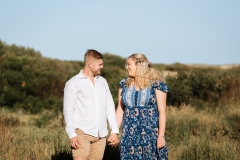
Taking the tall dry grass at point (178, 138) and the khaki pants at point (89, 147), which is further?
the tall dry grass at point (178, 138)

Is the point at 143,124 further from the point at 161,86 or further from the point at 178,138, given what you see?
the point at 178,138

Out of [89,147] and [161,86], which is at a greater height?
[161,86]

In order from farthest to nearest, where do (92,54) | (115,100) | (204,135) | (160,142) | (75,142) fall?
(115,100) → (204,135) → (160,142) → (92,54) → (75,142)

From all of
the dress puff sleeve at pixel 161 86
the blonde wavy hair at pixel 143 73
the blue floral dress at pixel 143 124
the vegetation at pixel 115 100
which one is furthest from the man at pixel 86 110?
the vegetation at pixel 115 100

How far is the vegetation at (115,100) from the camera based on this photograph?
26.1 ft

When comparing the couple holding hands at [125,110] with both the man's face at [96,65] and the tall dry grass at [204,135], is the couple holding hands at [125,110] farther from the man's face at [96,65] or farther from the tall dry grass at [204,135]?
the tall dry grass at [204,135]

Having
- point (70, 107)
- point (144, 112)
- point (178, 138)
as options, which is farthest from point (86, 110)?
point (178, 138)

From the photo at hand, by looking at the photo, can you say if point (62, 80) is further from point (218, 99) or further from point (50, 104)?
point (218, 99)

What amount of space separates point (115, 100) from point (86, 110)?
11264 mm

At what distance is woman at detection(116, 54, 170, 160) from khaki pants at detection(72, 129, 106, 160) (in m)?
0.39

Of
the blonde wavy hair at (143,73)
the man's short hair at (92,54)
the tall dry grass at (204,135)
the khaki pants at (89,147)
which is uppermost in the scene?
the man's short hair at (92,54)

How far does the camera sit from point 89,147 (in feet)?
16.7

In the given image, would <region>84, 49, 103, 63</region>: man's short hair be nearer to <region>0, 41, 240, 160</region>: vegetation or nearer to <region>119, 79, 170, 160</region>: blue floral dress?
<region>119, 79, 170, 160</region>: blue floral dress

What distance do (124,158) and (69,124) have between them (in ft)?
3.25
